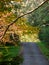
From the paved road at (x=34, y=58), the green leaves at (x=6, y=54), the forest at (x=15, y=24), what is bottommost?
the paved road at (x=34, y=58)

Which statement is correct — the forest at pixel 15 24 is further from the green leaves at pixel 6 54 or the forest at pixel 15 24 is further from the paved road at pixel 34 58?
the paved road at pixel 34 58

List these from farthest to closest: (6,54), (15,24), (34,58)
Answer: (34,58) → (6,54) → (15,24)

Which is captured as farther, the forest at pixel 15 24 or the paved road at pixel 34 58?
the paved road at pixel 34 58

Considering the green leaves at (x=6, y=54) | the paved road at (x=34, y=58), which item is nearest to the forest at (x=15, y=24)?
the green leaves at (x=6, y=54)

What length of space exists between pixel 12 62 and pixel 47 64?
27.6ft

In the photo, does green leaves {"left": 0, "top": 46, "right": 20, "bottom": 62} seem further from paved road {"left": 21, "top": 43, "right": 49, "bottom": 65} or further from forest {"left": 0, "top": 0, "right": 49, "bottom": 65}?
paved road {"left": 21, "top": 43, "right": 49, "bottom": 65}

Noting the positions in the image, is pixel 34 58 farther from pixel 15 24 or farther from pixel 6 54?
pixel 15 24

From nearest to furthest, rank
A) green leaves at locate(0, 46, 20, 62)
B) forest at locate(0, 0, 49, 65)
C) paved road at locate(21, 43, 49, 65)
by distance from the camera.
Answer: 1. forest at locate(0, 0, 49, 65)
2. green leaves at locate(0, 46, 20, 62)
3. paved road at locate(21, 43, 49, 65)

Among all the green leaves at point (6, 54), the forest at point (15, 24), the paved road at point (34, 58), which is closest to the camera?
the forest at point (15, 24)

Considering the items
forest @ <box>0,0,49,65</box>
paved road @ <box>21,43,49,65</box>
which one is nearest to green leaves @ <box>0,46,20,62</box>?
forest @ <box>0,0,49,65</box>

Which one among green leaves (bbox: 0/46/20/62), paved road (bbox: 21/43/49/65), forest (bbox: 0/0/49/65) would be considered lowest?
paved road (bbox: 21/43/49/65)

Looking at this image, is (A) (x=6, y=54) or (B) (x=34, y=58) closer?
(A) (x=6, y=54)

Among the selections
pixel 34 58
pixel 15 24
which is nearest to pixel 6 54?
pixel 34 58

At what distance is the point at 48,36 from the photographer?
33000mm
